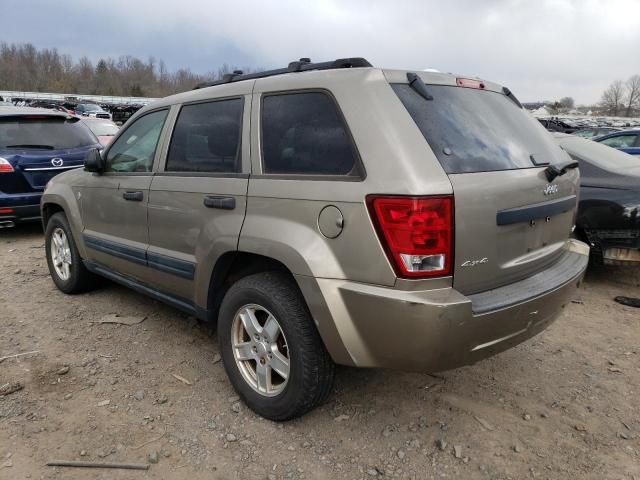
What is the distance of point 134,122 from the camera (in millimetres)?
3936

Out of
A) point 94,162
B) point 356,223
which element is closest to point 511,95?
point 356,223

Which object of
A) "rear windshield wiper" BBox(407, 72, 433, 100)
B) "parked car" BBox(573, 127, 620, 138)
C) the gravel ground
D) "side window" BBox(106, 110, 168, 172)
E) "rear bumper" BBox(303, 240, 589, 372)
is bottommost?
the gravel ground

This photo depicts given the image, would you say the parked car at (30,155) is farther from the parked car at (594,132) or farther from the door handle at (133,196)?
the parked car at (594,132)

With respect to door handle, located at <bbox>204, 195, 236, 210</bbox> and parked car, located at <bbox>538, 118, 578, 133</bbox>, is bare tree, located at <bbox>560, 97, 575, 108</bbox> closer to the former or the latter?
parked car, located at <bbox>538, 118, 578, 133</bbox>

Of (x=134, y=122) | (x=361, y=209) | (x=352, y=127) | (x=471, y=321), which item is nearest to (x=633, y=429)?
(x=471, y=321)

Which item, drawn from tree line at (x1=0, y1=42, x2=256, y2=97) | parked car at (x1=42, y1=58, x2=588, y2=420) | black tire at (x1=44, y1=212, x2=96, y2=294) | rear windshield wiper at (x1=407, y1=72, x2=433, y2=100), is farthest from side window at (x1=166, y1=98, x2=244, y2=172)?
tree line at (x1=0, y1=42, x2=256, y2=97)

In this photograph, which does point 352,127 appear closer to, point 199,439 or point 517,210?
point 517,210

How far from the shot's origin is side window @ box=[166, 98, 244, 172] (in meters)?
2.99

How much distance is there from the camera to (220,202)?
9.48 ft

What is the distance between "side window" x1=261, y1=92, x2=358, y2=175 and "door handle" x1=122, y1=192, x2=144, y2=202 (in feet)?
4.00

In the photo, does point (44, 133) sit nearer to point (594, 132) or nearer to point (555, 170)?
point (555, 170)

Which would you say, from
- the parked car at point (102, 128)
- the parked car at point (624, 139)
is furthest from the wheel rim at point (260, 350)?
the parked car at point (624, 139)

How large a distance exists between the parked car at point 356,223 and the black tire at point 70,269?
1.59m

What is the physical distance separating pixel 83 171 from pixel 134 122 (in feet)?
2.52
